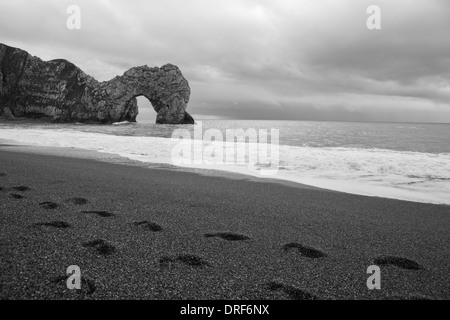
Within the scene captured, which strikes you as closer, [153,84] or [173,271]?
[173,271]

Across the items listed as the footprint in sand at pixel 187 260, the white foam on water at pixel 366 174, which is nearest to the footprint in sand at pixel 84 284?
the footprint in sand at pixel 187 260

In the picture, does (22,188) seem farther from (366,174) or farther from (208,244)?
(366,174)

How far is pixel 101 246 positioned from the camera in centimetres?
362

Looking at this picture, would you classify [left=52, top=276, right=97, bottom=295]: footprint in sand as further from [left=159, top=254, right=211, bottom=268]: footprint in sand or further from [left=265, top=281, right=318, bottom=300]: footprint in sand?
[left=265, top=281, right=318, bottom=300]: footprint in sand

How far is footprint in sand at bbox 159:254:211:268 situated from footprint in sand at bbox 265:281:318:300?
79 cm

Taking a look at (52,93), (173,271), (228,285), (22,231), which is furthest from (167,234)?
(52,93)

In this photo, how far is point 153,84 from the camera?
92500 mm

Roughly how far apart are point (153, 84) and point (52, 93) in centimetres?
3082

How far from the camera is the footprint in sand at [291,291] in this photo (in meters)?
2.85

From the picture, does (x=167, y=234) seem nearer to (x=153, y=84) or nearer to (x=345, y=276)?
(x=345, y=276)

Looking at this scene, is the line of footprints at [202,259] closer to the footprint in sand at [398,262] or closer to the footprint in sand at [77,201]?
the footprint in sand at [398,262]

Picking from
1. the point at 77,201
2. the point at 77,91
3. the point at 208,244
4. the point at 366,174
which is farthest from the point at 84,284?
the point at 77,91
